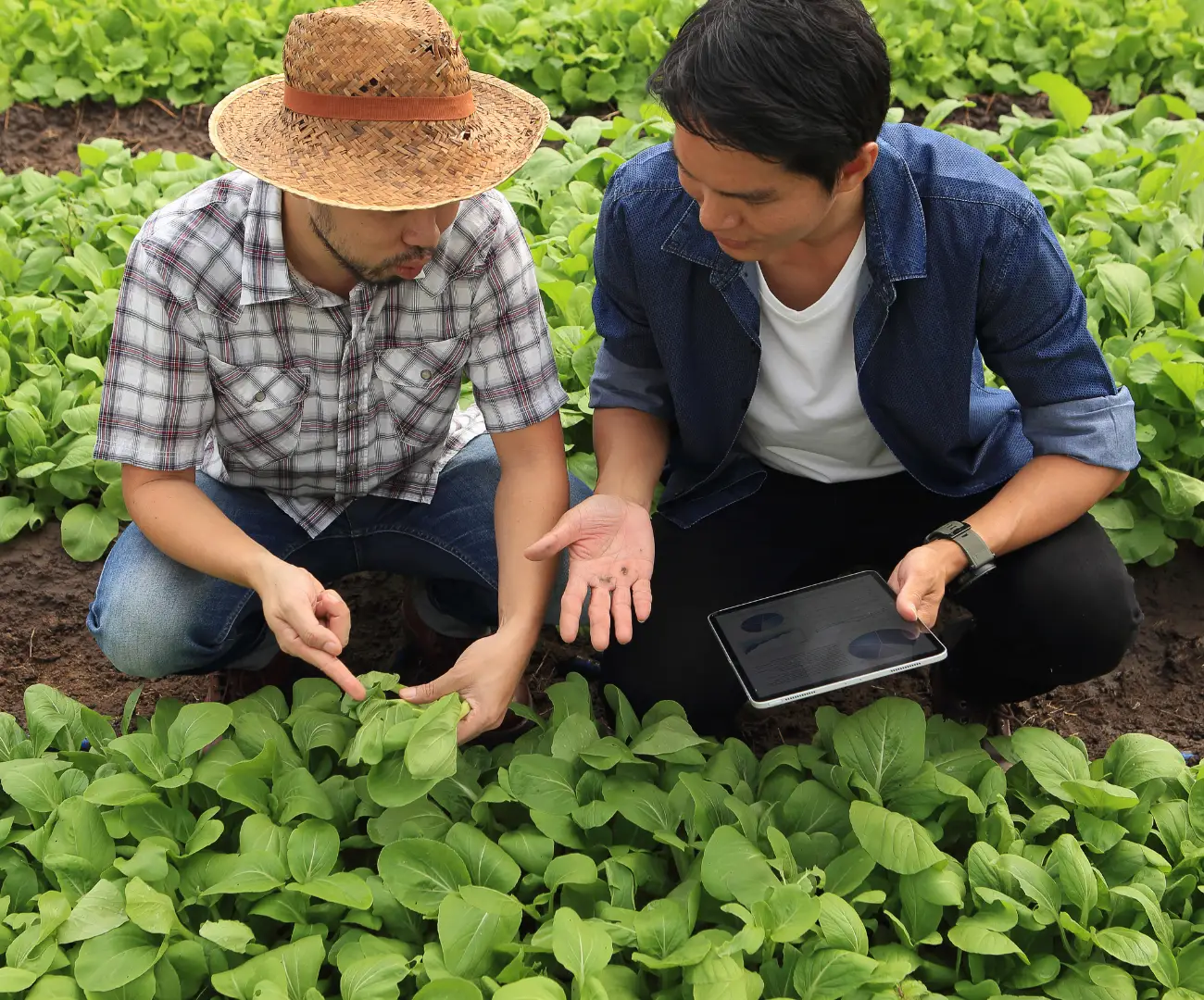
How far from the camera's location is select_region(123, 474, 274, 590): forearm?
2.15m

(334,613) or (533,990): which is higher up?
(334,613)

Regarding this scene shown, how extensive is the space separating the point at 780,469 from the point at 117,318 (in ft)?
4.19

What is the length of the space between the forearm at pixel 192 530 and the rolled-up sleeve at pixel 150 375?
2.2 inches

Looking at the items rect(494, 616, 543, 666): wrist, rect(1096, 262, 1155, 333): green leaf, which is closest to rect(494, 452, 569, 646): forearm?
rect(494, 616, 543, 666): wrist

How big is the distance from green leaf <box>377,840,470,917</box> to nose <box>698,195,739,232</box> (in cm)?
108

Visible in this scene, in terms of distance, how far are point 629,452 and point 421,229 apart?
62 centimetres

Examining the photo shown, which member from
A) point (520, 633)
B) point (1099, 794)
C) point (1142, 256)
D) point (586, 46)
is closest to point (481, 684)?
point (520, 633)

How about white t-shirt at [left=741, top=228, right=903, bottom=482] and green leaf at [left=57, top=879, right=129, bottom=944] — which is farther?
white t-shirt at [left=741, top=228, right=903, bottom=482]

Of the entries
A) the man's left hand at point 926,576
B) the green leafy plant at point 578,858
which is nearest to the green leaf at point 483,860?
the green leafy plant at point 578,858

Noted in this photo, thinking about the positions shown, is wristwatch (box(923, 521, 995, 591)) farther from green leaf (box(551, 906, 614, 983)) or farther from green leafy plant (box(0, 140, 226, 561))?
green leafy plant (box(0, 140, 226, 561))

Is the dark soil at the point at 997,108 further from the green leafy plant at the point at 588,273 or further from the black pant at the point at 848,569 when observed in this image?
the black pant at the point at 848,569

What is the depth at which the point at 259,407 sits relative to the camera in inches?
90.4

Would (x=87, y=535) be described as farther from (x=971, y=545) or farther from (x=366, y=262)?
(x=971, y=545)

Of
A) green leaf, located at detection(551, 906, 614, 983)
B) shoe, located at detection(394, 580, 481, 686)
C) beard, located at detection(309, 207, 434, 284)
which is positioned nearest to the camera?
green leaf, located at detection(551, 906, 614, 983)
